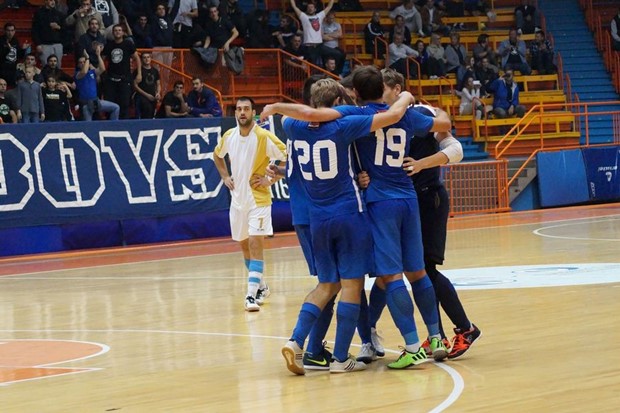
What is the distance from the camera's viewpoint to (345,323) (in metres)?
8.59

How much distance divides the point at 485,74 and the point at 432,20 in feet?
9.91

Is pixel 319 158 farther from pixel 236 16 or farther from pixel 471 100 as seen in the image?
pixel 471 100

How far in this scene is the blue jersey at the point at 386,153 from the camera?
8.64 metres

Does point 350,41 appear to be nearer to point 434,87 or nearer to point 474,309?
point 434,87

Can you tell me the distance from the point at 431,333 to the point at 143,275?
29.4 feet

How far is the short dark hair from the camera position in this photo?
8.70 metres

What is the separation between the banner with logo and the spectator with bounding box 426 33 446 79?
980 centimetres

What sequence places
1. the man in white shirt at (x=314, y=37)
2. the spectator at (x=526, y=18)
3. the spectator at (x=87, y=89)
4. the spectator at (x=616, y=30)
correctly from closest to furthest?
1. the spectator at (x=87, y=89)
2. the man in white shirt at (x=314, y=37)
3. the spectator at (x=526, y=18)
4. the spectator at (x=616, y=30)

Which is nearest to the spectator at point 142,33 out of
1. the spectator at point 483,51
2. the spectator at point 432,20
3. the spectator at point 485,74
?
the spectator at point 432,20

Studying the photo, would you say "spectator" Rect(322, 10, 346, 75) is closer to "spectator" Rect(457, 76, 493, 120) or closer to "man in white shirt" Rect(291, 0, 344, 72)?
"man in white shirt" Rect(291, 0, 344, 72)

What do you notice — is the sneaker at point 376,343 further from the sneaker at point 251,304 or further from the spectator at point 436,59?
the spectator at point 436,59

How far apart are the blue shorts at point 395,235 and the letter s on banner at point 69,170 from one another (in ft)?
46.2

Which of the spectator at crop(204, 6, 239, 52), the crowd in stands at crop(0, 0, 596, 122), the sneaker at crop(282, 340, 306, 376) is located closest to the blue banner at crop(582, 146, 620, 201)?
the crowd in stands at crop(0, 0, 596, 122)

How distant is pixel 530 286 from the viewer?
1334cm
